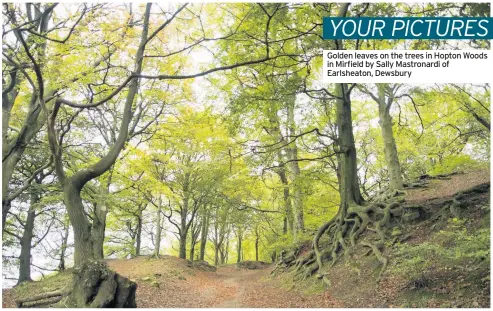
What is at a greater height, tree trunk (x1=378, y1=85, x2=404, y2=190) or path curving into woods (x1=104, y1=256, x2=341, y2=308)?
tree trunk (x1=378, y1=85, x2=404, y2=190)

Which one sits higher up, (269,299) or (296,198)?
(296,198)

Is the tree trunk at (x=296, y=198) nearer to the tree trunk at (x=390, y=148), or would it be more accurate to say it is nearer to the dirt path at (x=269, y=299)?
the dirt path at (x=269, y=299)

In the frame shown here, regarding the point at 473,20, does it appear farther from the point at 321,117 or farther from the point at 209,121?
the point at 209,121

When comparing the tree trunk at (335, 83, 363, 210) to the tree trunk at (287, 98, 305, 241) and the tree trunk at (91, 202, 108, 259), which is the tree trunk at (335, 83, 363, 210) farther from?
the tree trunk at (91, 202, 108, 259)

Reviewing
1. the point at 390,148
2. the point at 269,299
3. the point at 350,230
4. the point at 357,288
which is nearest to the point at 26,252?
the point at 269,299

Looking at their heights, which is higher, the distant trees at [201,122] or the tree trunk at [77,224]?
the distant trees at [201,122]

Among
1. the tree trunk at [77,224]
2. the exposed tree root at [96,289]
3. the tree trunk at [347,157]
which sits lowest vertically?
the exposed tree root at [96,289]

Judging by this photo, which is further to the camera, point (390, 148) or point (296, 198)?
point (296, 198)

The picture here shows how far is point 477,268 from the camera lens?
532 centimetres

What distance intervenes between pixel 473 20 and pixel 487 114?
8.09 meters

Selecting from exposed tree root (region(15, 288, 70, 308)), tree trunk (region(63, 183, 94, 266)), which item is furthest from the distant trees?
exposed tree root (region(15, 288, 70, 308))

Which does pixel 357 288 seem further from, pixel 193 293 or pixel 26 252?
pixel 26 252

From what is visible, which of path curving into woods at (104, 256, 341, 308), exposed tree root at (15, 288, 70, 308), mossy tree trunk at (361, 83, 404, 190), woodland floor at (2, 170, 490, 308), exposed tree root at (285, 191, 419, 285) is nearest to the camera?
woodland floor at (2, 170, 490, 308)

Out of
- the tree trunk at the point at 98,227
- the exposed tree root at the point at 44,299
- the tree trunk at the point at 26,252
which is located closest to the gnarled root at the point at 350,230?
the exposed tree root at the point at 44,299
